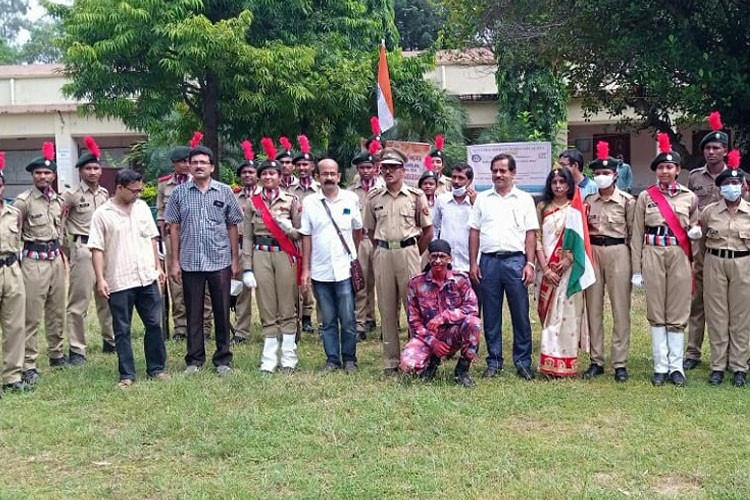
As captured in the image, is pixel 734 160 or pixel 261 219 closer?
pixel 734 160

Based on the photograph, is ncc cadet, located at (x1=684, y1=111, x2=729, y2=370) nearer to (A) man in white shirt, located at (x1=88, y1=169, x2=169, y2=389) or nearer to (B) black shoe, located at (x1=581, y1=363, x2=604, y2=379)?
(B) black shoe, located at (x1=581, y1=363, x2=604, y2=379)

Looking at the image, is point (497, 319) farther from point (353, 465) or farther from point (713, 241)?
point (353, 465)

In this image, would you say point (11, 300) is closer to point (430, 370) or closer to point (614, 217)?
point (430, 370)

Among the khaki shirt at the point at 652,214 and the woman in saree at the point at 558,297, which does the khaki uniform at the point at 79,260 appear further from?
the khaki shirt at the point at 652,214

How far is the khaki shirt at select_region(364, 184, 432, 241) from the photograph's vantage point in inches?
264

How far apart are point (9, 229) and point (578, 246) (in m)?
4.57

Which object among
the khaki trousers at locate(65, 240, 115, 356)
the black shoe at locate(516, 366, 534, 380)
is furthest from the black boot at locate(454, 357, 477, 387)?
the khaki trousers at locate(65, 240, 115, 356)

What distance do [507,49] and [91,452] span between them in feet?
30.3

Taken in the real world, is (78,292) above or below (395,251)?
below

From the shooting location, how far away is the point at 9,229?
6375 millimetres

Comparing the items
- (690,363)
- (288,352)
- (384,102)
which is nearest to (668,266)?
(690,363)

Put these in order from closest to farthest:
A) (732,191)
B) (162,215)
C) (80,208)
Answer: (732,191), (80,208), (162,215)

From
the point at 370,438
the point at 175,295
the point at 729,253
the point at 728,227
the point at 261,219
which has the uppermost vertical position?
the point at 261,219

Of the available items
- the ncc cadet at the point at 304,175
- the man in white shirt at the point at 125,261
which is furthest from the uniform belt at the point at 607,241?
the man in white shirt at the point at 125,261
